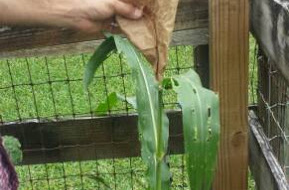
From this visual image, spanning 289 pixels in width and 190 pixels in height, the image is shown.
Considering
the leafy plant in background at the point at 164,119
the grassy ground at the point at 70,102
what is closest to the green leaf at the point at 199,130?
the leafy plant in background at the point at 164,119

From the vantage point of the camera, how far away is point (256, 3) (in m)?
1.90

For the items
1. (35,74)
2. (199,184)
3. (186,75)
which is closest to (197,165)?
(199,184)

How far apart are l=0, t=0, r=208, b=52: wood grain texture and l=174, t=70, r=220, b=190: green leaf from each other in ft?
1.28

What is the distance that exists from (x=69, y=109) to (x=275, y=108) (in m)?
2.24

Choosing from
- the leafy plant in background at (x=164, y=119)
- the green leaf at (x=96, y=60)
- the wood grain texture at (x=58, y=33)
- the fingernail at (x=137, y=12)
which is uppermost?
the wood grain texture at (x=58, y=33)

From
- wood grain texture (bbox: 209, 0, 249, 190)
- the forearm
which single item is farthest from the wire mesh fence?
the forearm

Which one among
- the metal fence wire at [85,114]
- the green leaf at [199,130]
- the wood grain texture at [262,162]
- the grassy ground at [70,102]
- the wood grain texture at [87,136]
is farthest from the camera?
the grassy ground at [70,102]

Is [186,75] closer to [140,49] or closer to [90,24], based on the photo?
[140,49]

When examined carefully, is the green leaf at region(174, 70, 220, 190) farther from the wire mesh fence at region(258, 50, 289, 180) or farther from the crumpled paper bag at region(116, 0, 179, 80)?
the wire mesh fence at region(258, 50, 289, 180)

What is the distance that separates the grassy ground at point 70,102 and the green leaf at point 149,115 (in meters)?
1.08

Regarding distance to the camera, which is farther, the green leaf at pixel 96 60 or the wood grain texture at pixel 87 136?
the wood grain texture at pixel 87 136

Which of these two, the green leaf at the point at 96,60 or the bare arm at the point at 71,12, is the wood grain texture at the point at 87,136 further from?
the bare arm at the point at 71,12

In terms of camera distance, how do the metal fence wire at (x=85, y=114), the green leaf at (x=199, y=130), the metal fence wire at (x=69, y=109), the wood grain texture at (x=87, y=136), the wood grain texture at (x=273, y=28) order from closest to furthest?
the green leaf at (x=199, y=130) < the wood grain texture at (x=273, y=28) < the metal fence wire at (x=85, y=114) < the wood grain texture at (x=87, y=136) < the metal fence wire at (x=69, y=109)

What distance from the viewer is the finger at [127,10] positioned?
55.5 inches
